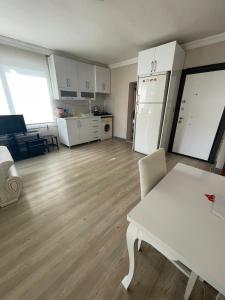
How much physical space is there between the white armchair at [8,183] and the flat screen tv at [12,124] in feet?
4.91

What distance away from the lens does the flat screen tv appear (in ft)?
9.76

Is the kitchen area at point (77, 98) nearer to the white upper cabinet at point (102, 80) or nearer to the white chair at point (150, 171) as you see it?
the white upper cabinet at point (102, 80)

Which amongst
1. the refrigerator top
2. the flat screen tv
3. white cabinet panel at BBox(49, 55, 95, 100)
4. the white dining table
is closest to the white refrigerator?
the refrigerator top

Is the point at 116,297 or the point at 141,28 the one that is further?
the point at 141,28

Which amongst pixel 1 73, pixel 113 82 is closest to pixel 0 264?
pixel 1 73

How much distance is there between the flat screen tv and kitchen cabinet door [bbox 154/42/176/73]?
11.2ft

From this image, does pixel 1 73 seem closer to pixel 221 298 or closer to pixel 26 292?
pixel 26 292

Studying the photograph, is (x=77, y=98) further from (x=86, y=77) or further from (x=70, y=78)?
(x=86, y=77)

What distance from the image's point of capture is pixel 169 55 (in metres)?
2.58

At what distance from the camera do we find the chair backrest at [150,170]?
1074 mm

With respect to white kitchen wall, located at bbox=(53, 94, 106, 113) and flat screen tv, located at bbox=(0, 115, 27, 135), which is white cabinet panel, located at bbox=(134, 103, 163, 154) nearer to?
white kitchen wall, located at bbox=(53, 94, 106, 113)

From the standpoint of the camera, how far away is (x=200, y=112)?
2.94 meters

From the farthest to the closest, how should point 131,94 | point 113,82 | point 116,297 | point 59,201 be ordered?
1. point 113,82
2. point 131,94
3. point 59,201
4. point 116,297

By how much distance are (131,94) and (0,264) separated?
4.57 metres
